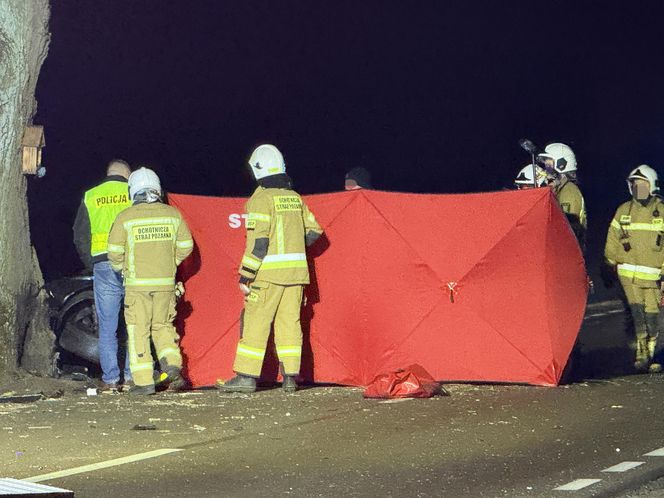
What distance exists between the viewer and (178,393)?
1278 cm

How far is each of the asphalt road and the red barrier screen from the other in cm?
37

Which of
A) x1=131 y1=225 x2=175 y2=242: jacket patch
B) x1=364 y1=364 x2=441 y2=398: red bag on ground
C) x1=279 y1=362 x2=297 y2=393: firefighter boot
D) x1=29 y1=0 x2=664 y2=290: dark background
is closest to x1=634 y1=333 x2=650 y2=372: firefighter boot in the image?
x1=364 y1=364 x2=441 y2=398: red bag on ground

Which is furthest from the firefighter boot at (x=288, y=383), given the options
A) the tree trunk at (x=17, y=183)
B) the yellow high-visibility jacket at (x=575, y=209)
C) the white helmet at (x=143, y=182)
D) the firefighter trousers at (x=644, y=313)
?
the firefighter trousers at (x=644, y=313)

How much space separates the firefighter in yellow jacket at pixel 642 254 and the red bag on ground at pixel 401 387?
321 cm

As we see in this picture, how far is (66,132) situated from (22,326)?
17.2m

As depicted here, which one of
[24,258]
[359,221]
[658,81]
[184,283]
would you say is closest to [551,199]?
[359,221]

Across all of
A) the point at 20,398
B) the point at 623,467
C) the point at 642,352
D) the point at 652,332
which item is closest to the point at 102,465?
the point at 623,467

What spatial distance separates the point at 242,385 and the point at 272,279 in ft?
3.07

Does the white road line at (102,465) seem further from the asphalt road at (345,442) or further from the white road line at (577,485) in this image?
the white road line at (577,485)

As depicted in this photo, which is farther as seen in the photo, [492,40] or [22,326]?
[492,40]

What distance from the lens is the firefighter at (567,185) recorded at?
14.4 m

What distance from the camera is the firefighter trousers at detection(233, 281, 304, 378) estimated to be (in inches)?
497

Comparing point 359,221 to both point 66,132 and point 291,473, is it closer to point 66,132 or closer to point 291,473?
point 291,473

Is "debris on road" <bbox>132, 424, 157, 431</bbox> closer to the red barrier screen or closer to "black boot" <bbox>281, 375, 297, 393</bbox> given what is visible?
"black boot" <bbox>281, 375, 297, 393</bbox>
